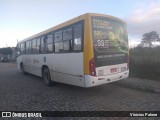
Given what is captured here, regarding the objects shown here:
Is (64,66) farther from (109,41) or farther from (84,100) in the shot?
(109,41)

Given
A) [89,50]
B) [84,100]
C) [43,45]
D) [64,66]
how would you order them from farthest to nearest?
[43,45] < [64,66] < [84,100] < [89,50]

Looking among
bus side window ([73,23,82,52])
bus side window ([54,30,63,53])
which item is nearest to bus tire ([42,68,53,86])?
bus side window ([54,30,63,53])

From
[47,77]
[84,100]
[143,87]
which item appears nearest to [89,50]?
[84,100]

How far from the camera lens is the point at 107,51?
763 centimetres

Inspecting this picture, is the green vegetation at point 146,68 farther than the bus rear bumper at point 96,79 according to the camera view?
Yes

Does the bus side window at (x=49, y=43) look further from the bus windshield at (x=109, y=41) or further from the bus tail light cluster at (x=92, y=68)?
the bus tail light cluster at (x=92, y=68)

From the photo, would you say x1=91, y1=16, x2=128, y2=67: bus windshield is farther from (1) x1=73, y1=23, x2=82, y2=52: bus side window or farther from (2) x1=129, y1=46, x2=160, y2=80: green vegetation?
(2) x1=129, y1=46, x2=160, y2=80: green vegetation

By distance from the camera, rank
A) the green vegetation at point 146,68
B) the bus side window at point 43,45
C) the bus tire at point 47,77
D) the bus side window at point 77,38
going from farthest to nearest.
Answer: the bus side window at point 43,45, the green vegetation at point 146,68, the bus tire at point 47,77, the bus side window at point 77,38

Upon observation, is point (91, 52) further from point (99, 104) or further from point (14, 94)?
point (14, 94)

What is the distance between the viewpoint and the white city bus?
7.12 m

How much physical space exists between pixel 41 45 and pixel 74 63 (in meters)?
4.44

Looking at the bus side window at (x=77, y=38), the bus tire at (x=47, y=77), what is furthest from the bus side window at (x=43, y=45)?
the bus side window at (x=77, y=38)

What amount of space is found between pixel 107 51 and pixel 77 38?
131 centimetres

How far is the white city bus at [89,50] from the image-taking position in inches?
281
